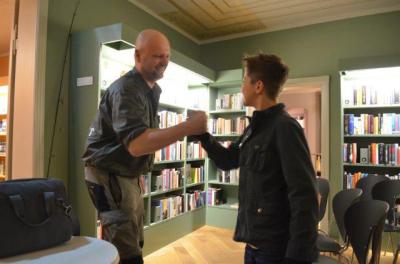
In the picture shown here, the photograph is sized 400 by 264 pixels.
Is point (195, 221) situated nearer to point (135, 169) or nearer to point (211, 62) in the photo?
point (211, 62)

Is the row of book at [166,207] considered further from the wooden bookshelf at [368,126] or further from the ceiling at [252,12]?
the ceiling at [252,12]

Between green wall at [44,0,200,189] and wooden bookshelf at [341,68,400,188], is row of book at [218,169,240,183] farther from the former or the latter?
green wall at [44,0,200,189]

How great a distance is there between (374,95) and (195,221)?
9.95 feet

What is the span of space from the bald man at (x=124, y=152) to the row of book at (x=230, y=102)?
3.27 metres

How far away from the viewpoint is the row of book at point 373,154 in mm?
3869

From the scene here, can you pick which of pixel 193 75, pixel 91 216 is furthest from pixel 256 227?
pixel 193 75

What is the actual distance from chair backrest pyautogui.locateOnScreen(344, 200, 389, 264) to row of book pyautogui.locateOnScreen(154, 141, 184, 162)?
2200 millimetres

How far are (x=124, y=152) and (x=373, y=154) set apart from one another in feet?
12.1

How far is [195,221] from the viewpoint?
4516mm

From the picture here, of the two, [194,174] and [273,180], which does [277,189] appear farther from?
[194,174]

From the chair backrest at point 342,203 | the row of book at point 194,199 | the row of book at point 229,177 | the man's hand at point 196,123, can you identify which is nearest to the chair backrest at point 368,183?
the chair backrest at point 342,203

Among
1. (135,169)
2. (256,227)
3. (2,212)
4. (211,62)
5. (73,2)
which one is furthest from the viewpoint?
(211,62)

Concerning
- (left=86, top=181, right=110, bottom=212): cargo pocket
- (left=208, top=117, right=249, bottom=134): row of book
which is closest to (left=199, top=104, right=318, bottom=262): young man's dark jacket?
(left=86, top=181, right=110, bottom=212): cargo pocket

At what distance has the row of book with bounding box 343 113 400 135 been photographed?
390 cm
